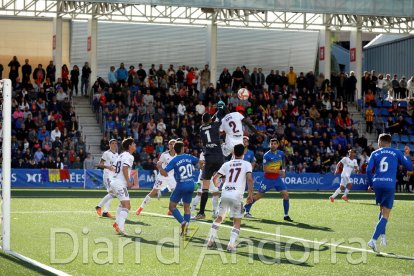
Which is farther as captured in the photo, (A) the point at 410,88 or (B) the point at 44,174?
(A) the point at 410,88

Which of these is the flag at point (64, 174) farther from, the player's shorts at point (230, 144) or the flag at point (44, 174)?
the player's shorts at point (230, 144)

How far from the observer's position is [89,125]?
44156 millimetres

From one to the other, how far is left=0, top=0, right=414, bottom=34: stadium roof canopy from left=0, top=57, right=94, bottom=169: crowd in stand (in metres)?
3.42

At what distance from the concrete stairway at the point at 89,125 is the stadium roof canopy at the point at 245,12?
15.0 feet

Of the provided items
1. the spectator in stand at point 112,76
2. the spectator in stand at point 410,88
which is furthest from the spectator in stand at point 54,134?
the spectator in stand at point 410,88

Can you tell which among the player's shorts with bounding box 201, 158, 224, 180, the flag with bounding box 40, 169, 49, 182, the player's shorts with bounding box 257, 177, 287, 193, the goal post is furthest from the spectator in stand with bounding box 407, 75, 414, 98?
the goal post

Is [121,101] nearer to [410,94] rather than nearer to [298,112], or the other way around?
[298,112]

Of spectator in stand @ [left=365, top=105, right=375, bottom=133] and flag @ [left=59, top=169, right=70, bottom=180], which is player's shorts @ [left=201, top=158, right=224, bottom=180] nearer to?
flag @ [left=59, top=169, right=70, bottom=180]

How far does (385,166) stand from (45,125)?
2712 cm

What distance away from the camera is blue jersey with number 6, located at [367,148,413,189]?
51.9 ft

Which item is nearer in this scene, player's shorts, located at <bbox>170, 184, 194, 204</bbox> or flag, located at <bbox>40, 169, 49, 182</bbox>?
player's shorts, located at <bbox>170, 184, 194, 204</bbox>

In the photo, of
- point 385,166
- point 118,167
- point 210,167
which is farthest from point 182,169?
point 385,166

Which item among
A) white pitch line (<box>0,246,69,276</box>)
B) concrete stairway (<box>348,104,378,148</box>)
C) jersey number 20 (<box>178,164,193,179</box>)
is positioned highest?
concrete stairway (<box>348,104,378,148</box>)

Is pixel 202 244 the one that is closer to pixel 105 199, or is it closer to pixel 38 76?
pixel 105 199
